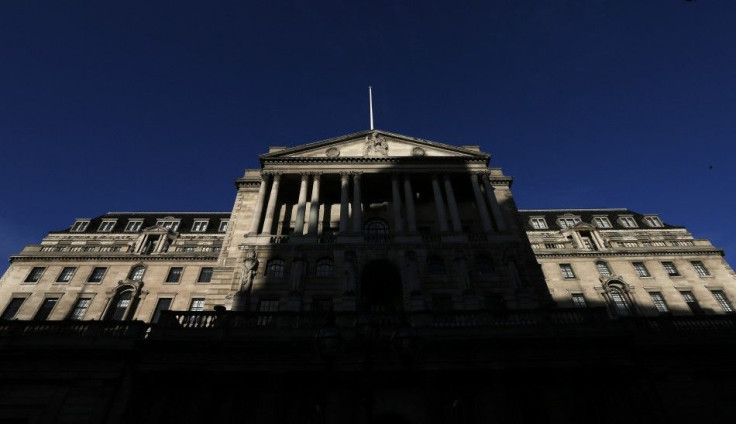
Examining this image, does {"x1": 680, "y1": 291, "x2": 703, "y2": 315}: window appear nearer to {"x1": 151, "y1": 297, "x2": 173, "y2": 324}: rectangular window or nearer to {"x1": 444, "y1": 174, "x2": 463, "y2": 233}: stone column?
{"x1": 444, "y1": 174, "x2": 463, "y2": 233}: stone column

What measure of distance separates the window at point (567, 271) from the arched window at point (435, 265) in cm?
2337

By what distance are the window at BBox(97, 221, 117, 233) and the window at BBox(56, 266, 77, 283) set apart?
7268mm

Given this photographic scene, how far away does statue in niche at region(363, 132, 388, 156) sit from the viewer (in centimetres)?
3566

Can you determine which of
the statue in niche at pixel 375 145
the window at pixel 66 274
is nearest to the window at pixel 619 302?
the statue in niche at pixel 375 145

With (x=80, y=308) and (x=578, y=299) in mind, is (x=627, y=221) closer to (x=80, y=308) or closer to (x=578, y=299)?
(x=578, y=299)

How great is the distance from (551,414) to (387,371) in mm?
7812

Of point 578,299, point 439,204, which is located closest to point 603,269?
point 578,299

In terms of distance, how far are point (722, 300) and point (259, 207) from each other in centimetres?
4658

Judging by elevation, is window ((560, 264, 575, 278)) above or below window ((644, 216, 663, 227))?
below

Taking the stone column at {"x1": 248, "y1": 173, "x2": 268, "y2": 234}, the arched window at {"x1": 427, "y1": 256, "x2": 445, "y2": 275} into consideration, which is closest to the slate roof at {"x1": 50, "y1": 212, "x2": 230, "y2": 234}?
the stone column at {"x1": 248, "y1": 173, "x2": 268, "y2": 234}

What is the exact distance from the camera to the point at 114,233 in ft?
157

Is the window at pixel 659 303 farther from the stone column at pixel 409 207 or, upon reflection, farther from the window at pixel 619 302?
the stone column at pixel 409 207

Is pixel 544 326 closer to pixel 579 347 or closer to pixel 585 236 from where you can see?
pixel 579 347

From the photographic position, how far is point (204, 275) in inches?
1693
